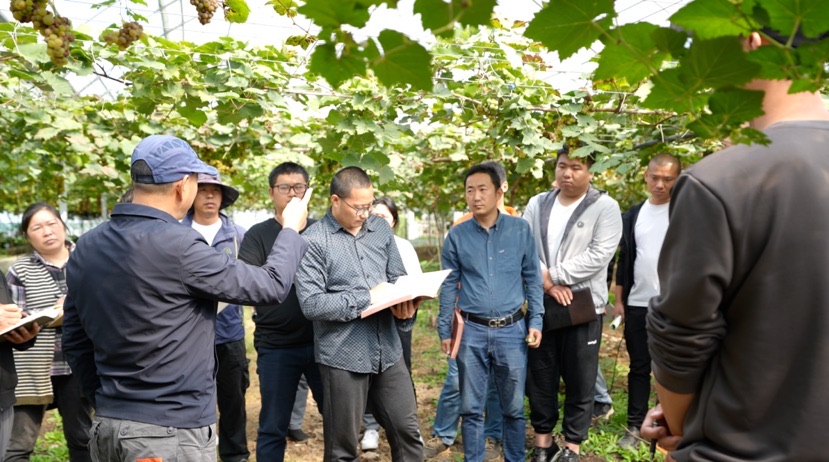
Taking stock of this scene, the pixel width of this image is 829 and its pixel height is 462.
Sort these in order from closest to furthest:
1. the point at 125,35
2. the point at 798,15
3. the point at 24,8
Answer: the point at 798,15 < the point at 24,8 < the point at 125,35

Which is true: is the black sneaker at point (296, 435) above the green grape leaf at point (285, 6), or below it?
below

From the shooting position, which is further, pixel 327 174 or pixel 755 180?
pixel 327 174

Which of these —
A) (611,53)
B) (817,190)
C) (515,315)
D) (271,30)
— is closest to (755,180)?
(817,190)

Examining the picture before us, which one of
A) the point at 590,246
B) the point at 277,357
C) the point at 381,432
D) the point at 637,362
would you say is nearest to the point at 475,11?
the point at 277,357

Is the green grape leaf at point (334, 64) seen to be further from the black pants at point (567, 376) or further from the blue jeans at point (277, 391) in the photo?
the black pants at point (567, 376)

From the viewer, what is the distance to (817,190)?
3.58 ft

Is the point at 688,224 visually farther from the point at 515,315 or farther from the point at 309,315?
the point at 515,315

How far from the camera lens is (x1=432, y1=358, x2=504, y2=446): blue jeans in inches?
167

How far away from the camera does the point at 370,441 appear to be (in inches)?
170

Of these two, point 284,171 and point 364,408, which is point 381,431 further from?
point 284,171

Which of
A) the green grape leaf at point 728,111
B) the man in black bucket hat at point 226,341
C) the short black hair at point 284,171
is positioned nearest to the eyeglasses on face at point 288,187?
the short black hair at point 284,171

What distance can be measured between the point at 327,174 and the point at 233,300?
4.10 m

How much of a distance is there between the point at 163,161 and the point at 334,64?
1564mm

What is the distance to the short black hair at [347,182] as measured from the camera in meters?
3.10
